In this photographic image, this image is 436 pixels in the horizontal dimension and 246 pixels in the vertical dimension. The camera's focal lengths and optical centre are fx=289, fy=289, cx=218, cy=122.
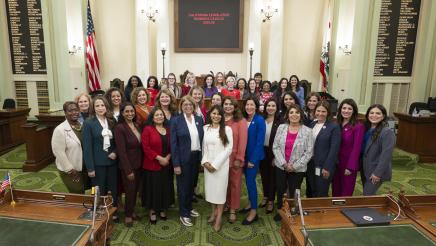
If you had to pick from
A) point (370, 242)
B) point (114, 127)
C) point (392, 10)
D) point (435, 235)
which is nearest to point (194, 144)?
point (114, 127)

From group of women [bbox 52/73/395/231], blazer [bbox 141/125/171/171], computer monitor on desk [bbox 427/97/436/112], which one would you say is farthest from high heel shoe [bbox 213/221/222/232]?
computer monitor on desk [bbox 427/97/436/112]

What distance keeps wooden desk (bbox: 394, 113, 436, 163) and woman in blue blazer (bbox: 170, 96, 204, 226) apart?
523 centimetres

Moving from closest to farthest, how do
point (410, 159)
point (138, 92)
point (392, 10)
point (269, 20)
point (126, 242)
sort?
point (126, 242) → point (138, 92) → point (410, 159) → point (392, 10) → point (269, 20)

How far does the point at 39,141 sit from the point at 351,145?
5391 mm

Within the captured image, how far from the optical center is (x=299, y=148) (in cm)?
326

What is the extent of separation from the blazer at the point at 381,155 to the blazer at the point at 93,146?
2.86 metres

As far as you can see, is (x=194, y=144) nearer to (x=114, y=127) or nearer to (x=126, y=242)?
(x=114, y=127)

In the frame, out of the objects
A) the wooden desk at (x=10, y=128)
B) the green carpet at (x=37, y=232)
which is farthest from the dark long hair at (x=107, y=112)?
the wooden desk at (x=10, y=128)

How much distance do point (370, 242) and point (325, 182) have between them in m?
1.49

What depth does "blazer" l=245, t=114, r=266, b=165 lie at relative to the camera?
11.4 ft

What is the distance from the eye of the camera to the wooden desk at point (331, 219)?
2000mm

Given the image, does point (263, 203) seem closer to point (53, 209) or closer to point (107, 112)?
point (107, 112)

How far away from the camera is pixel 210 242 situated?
3178mm

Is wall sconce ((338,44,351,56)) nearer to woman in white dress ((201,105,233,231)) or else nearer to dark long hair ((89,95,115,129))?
woman in white dress ((201,105,233,231))
